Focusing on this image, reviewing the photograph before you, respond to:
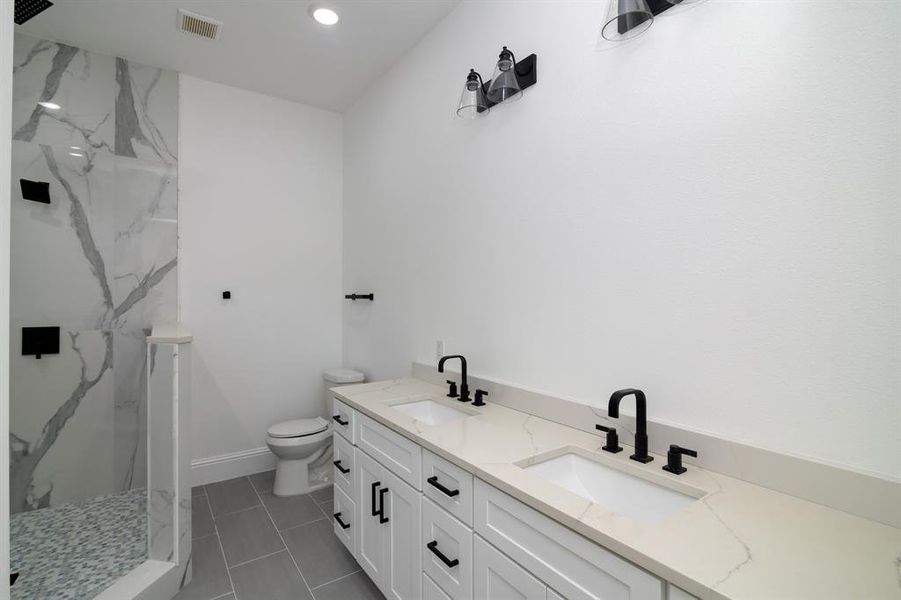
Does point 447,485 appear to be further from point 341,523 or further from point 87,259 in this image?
point 87,259

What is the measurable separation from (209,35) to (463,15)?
158cm

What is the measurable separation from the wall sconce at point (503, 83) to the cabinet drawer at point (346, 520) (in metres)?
1.99

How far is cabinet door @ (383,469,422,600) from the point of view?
151 centimetres

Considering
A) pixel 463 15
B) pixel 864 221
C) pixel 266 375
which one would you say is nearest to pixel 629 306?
pixel 864 221

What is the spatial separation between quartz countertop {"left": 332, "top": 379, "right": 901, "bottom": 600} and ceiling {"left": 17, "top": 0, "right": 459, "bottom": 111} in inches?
93.8

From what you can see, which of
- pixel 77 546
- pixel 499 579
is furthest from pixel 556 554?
pixel 77 546

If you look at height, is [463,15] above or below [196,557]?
above

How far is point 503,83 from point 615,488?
62.4 inches

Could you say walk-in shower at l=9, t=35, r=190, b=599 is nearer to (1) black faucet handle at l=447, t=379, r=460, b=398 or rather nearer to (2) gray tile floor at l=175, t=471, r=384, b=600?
(2) gray tile floor at l=175, t=471, r=384, b=600

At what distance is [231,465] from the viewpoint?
315 centimetres

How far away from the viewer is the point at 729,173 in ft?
3.85

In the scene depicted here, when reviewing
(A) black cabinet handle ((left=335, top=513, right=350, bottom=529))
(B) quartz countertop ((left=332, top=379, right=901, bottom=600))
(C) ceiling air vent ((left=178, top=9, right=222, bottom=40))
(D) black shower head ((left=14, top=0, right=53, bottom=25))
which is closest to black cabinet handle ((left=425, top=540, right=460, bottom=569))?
(B) quartz countertop ((left=332, top=379, right=901, bottom=600))

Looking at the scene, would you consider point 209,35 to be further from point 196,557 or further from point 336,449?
point 196,557

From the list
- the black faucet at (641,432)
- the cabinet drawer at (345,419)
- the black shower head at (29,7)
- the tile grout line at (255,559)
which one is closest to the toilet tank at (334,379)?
the cabinet drawer at (345,419)
